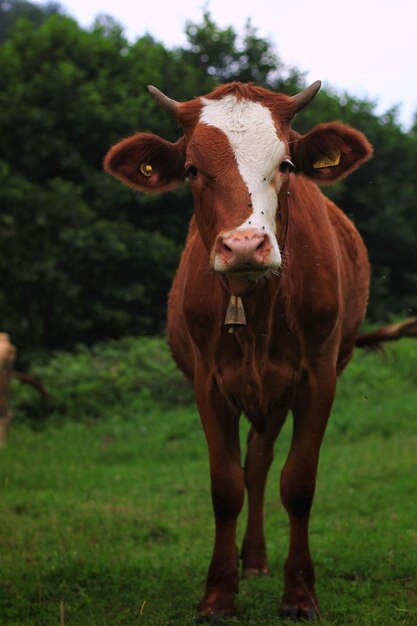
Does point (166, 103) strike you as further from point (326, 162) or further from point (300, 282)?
point (300, 282)

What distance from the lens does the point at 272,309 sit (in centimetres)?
454

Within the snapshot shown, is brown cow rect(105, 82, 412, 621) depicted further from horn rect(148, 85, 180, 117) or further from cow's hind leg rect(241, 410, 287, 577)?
cow's hind leg rect(241, 410, 287, 577)

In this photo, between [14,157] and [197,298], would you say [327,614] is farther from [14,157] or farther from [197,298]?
[14,157]

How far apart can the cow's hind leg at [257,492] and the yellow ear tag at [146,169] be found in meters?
1.76

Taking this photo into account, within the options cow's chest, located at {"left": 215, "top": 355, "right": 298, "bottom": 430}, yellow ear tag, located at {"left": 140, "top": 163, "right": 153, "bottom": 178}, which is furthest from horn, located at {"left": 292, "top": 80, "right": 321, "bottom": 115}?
cow's chest, located at {"left": 215, "top": 355, "right": 298, "bottom": 430}

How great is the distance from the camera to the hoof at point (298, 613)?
4.48 m

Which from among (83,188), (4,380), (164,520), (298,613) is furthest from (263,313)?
(83,188)

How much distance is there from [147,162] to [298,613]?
7.70ft

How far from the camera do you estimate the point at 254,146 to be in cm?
411

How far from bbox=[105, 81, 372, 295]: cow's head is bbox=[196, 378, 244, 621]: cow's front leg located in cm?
80

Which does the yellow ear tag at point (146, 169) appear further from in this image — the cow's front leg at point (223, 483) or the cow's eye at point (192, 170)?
the cow's front leg at point (223, 483)

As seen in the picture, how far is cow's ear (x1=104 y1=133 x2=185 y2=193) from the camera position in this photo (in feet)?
15.5

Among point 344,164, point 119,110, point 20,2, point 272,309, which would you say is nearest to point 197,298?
point 272,309

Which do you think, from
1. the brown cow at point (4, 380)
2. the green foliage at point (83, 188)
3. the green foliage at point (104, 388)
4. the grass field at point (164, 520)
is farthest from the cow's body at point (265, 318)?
the green foliage at point (83, 188)
